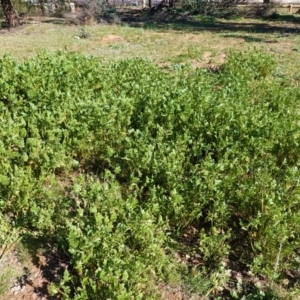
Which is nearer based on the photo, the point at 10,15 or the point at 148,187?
the point at 148,187

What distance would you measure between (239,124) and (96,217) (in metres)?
2.43

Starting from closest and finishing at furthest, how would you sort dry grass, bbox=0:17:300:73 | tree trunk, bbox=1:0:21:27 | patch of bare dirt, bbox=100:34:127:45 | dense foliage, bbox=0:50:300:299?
dense foliage, bbox=0:50:300:299 → dry grass, bbox=0:17:300:73 → patch of bare dirt, bbox=100:34:127:45 → tree trunk, bbox=1:0:21:27

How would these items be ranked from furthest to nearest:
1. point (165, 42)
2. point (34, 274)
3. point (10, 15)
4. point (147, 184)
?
point (10, 15), point (165, 42), point (147, 184), point (34, 274)

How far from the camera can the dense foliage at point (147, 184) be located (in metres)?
2.82

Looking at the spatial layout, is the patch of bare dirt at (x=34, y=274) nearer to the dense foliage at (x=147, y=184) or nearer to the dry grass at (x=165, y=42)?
the dense foliage at (x=147, y=184)

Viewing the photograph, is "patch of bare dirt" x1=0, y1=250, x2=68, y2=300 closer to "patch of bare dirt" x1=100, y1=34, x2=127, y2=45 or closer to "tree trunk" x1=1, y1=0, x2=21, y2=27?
"patch of bare dirt" x1=100, y1=34, x2=127, y2=45

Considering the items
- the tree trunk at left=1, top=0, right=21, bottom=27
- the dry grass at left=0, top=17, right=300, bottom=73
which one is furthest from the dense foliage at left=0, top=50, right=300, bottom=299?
the tree trunk at left=1, top=0, right=21, bottom=27

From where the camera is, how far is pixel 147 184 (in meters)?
3.71

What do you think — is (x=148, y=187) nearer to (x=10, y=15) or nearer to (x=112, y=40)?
(x=112, y=40)

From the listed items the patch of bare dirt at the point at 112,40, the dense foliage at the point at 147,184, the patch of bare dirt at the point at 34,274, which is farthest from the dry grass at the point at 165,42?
the patch of bare dirt at the point at 34,274

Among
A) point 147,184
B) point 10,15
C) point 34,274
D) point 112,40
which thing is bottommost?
point 34,274

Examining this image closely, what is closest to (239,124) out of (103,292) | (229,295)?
(229,295)

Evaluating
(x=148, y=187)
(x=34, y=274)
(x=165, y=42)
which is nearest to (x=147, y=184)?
(x=148, y=187)

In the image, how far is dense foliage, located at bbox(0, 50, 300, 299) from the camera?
2818 mm
